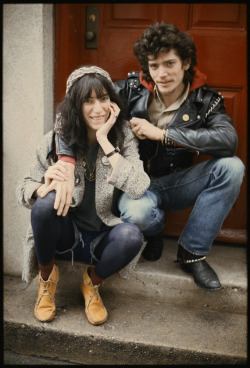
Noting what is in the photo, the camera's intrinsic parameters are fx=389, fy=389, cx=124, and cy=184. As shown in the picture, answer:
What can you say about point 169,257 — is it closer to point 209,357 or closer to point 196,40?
point 209,357

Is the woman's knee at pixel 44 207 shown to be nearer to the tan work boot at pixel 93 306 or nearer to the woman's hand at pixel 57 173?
the woman's hand at pixel 57 173

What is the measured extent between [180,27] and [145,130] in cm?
87

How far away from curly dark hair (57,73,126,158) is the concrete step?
83 centimetres

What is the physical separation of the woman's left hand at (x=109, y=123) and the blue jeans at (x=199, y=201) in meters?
0.39

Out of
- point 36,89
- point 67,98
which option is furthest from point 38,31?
point 67,98

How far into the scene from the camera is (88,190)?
225 cm

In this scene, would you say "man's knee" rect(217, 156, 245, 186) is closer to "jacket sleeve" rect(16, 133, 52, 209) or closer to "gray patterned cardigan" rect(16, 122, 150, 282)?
"gray patterned cardigan" rect(16, 122, 150, 282)

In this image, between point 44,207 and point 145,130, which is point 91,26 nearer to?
point 145,130

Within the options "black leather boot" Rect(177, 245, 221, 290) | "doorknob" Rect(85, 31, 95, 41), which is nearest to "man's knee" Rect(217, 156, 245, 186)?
"black leather boot" Rect(177, 245, 221, 290)

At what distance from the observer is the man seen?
2.15 meters

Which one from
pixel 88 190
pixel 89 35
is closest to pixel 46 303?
pixel 88 190

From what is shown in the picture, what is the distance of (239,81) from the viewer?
102 inches

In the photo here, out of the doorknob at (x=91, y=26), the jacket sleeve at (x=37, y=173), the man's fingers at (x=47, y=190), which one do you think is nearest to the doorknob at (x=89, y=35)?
the doorknob at (x=91, y=26)

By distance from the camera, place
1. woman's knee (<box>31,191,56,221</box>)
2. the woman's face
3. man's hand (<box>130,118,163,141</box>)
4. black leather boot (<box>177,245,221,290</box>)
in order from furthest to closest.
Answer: black leather boot (<box>177,245,221,290</box>)
man's hand (<box>130,118,163,141</box>)
the woman's face
woman's knee (<box>31,191,56,221</box>)
